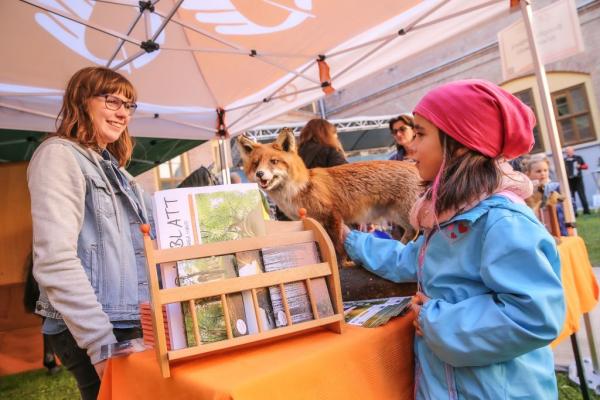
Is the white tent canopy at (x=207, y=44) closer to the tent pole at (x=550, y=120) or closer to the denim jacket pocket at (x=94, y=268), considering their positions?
the tent pole at (x=550, y=120)

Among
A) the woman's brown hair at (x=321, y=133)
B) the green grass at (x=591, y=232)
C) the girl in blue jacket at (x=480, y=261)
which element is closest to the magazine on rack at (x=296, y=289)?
the girl in blue jacket at (x=480, y=261)

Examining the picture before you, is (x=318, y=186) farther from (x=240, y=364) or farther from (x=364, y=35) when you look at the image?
(x=364, y=35)

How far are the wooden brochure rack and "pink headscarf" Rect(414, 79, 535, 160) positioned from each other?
19.2 inches

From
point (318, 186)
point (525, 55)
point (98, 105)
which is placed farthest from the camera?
point (525, 55)

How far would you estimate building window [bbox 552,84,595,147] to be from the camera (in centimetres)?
1070

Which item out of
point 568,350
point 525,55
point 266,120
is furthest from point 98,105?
point 568,350

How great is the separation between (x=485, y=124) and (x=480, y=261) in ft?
1.22

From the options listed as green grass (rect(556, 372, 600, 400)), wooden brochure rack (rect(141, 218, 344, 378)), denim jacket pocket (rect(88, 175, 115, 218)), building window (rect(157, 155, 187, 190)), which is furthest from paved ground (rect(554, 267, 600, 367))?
building window (rect(157, 155, 187, 190))

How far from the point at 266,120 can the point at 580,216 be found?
9.12m

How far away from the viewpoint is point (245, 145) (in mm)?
2275

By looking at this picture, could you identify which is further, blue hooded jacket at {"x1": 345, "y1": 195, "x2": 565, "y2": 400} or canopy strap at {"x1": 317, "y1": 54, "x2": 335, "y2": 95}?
canopy strap at {"x1": 317, "y1": 54, "x2": 335, "y2": 95}

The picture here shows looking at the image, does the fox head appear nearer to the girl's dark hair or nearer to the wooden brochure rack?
the wooden brochure rack

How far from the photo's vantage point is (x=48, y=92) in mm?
3588

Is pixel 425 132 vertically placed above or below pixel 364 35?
below
